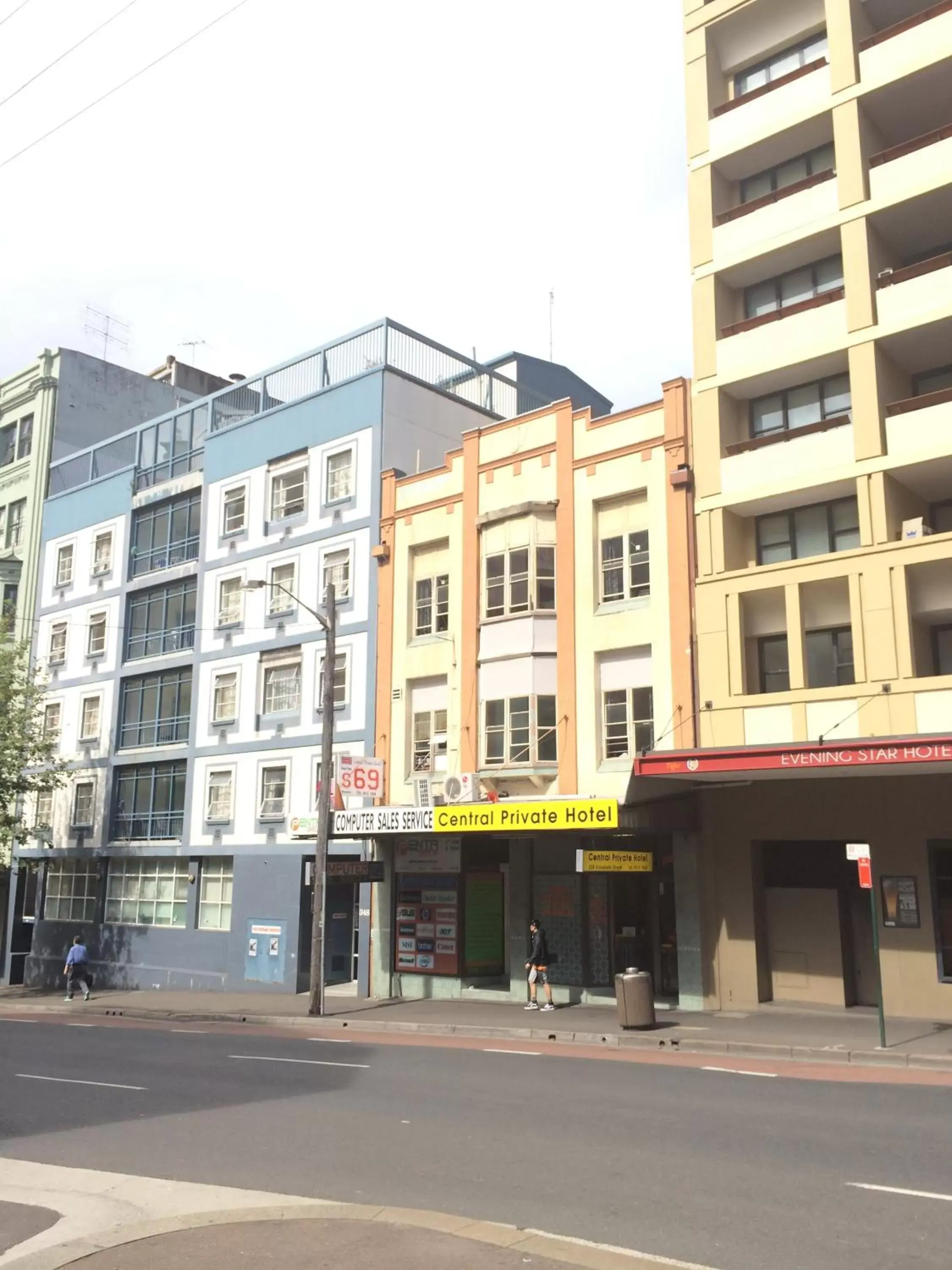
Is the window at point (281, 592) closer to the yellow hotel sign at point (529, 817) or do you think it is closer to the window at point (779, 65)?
the yellow hotel sign at point (529, 817)

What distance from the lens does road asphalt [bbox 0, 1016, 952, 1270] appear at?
7.54 m

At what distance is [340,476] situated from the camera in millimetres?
31547

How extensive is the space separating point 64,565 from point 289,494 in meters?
13.1

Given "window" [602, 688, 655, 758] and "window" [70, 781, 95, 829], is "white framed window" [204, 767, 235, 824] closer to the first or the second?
"window" [70, 781, 95, 829]

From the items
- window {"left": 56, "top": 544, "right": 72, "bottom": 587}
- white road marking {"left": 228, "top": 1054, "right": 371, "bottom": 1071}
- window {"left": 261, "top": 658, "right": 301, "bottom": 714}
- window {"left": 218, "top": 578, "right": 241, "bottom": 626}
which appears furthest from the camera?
window {"left": 56, "top": 544, "right": 72, "bottom": 587}

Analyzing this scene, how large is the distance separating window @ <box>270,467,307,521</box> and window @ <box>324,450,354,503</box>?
99cm

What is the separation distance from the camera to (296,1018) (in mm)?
23172

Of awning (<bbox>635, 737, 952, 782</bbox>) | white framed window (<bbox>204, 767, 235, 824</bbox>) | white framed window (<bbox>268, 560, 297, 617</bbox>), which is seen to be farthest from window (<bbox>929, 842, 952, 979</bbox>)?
white framed window (<bbox>204, 767, 235, 824</bbox>)

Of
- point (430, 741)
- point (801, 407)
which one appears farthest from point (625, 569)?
point (430, 741)

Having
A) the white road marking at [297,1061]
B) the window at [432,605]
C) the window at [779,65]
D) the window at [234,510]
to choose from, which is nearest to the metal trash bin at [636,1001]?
the white road marking at [297,1061]

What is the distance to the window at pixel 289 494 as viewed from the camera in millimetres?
32562

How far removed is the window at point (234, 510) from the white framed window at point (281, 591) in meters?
2.55

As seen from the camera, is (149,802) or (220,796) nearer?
(220,796)

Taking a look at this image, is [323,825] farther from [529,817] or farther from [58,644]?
[58,644]
